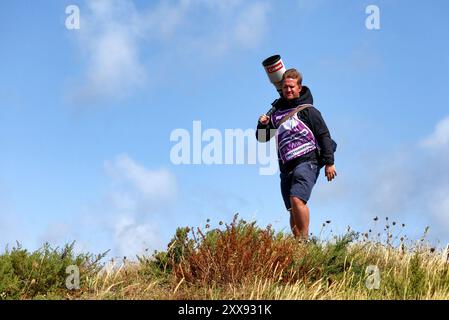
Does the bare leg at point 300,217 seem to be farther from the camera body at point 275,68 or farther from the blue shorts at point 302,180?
the camera body at point 275,68

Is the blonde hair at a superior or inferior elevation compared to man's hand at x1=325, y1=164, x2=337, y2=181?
superior

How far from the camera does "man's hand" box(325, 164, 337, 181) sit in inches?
348

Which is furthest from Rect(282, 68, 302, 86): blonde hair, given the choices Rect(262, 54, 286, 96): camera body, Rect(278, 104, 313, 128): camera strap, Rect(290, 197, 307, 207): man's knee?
Rect(290, 197, 307, 207): man's knee

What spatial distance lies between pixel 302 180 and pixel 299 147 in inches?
20.9

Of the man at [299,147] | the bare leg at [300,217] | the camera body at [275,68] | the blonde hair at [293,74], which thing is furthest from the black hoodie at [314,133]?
the bare leg at [300,217]

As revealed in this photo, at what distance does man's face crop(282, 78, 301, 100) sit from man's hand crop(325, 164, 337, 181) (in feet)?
3.91

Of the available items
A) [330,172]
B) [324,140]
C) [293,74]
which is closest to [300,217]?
[330,172]

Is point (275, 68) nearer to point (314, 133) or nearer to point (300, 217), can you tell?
point (314, 133)

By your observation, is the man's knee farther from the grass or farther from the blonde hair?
the blonde hair

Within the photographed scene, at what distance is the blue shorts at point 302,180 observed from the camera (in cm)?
857

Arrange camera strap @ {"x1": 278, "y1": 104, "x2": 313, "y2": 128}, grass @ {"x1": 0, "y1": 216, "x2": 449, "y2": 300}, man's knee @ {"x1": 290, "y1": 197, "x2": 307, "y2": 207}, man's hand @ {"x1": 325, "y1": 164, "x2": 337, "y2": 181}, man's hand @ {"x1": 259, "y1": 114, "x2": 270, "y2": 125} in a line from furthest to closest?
man's hand @ {"x1": 259, "y1": 114, "x2": 270, "y2": 125} < camera strap @ {"x1": 278, "y1": 104, "x2": 313, "y2": 128} < man's hand @ {"x1": 325, "y1": 164, "x2": 337, "y2": 181} < man's knee @ {"x1": 290, "y1": 197, "x2": 307, "y2": 207} < grass @ {"x1": 0, "y1": 216, "x2": 449, "y2": 300}
